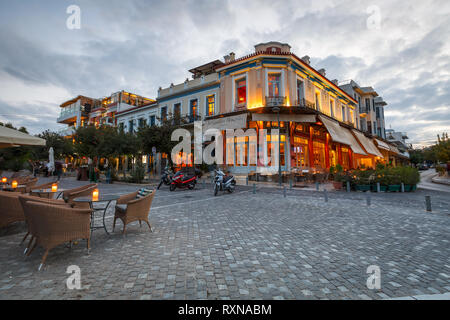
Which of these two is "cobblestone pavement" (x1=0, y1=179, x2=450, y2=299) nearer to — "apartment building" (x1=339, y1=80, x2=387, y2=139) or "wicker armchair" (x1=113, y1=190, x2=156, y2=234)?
"wicker armchair" (x1=113, y1=190, x2=156, y2=234)

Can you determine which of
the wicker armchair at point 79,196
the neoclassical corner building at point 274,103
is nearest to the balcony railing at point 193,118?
the neoclassical corner building at point 274,103

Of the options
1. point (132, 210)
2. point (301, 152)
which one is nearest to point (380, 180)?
point (301, 152)

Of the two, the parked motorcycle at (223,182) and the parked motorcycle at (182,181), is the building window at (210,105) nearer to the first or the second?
the parked motorcycle at (182,181)

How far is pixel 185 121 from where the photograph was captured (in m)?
21.1

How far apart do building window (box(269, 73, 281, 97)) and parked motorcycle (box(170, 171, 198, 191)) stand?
34.6ft

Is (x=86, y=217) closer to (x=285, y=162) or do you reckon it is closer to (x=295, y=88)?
(x=285, y=162)

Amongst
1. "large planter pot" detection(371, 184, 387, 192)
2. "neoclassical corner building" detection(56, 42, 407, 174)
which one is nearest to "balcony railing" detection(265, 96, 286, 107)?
"neoclassical corner building" detection(56, 42, 407, 174)

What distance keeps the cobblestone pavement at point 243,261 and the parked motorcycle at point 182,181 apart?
6439 millimetres

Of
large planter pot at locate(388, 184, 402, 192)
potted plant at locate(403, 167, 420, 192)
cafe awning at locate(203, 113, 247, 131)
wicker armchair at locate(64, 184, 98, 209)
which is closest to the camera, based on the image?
wicker armchair at locate(64, 184, 98, 209)

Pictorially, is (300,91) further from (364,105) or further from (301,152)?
(364,105)

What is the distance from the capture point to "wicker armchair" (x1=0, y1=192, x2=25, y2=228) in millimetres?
3888
